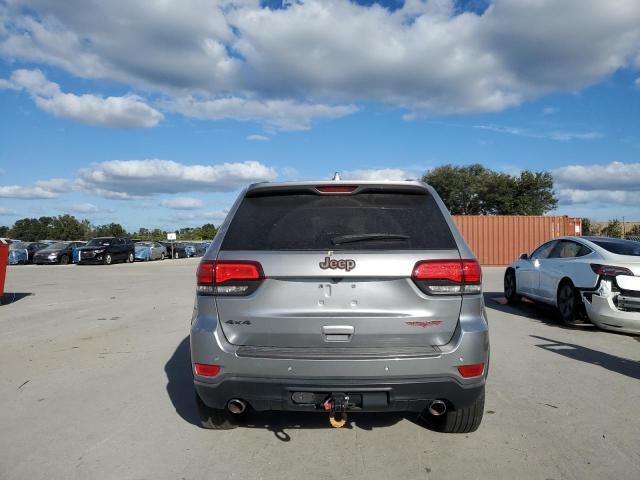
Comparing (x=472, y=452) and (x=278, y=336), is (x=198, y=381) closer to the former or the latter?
(x=278, y=336)

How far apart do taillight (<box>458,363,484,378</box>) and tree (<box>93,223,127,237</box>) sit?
95948mm

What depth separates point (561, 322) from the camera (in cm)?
909

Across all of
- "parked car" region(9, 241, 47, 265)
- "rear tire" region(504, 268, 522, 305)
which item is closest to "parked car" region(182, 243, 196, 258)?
"parked car" region(9, 241, 47, 265)

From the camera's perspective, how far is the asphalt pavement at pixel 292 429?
3434 mm

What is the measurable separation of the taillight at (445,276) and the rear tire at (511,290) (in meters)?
8.46

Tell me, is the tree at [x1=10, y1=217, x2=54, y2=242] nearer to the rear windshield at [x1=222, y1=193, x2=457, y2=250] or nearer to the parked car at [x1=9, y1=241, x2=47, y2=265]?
the parked car at [x1=9, y1=241, x2=47, y2=265]

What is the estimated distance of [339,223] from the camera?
3.61m

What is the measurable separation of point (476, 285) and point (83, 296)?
40.9ft

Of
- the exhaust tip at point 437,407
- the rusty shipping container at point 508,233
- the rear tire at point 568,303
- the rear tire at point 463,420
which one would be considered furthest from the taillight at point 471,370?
the rusty shipping container at point 508,233

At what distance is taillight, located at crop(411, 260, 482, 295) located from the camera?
3.33 m

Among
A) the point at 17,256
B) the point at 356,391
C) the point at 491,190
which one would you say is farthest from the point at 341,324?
the point at 491,190

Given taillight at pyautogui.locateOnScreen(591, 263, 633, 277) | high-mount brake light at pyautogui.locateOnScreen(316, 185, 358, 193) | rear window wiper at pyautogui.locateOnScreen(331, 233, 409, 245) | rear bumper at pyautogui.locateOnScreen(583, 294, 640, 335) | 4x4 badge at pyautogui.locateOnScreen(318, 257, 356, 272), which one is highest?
high-mount brake light at pyautogui.locateOnScreen(316, 185, 358, 193)

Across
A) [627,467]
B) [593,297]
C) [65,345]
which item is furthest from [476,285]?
[65,345]

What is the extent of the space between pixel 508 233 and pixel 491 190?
1083 inches
